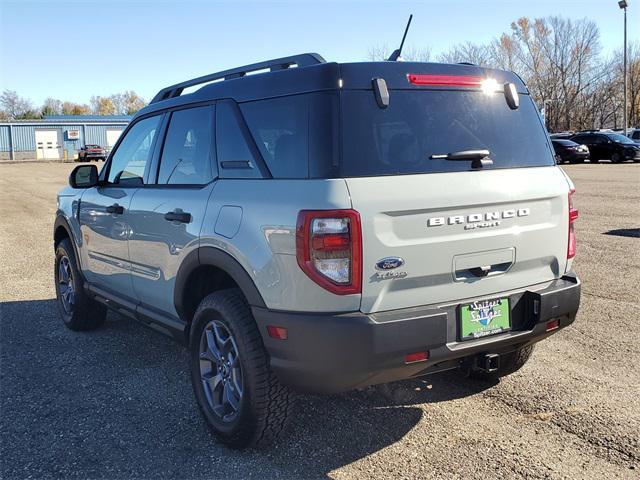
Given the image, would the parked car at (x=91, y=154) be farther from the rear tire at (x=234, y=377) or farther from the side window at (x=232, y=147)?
the rear tire at (x=234, y=377)

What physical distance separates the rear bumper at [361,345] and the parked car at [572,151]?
102 ft

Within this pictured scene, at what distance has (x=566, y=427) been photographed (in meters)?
3.48

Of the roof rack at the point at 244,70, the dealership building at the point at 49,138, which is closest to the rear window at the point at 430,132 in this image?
the roof rack at the point at 244,70

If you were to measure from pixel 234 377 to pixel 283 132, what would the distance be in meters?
1.34

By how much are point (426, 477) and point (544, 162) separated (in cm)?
187

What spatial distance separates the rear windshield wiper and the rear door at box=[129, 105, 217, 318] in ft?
4.35

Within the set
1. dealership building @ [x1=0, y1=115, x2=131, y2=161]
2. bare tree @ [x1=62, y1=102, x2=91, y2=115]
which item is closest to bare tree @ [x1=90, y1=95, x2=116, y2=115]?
bare tree @ [x1=62, y1=102, x2=91, y2=115]

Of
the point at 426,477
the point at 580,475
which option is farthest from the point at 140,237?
the point at 580,475

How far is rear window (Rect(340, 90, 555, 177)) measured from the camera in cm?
289

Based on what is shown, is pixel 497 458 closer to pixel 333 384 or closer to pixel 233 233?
pixel 333 384

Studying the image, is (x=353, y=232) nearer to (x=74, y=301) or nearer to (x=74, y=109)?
(x=74, y=301)

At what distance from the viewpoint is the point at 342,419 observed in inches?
143

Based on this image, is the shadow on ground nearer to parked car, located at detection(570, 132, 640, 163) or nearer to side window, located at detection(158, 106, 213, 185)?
side window, located at detection(158, 106, 213, 185)

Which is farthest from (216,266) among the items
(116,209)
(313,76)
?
(116,209)
